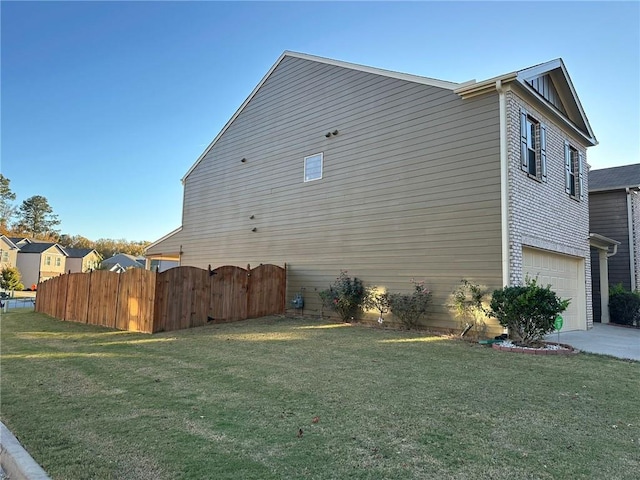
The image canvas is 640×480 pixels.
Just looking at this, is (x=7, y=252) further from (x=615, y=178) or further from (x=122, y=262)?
(x=615, y=178)

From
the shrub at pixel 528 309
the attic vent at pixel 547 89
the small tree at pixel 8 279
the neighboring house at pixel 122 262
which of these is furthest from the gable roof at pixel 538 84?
the neighboring house at pixel 122 262

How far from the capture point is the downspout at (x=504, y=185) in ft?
27.2

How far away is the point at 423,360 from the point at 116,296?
907 centimetres

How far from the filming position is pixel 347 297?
10.8m

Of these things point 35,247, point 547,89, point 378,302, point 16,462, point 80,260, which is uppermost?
point 547,89

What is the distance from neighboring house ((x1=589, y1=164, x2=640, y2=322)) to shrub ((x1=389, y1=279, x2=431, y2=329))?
8.45m

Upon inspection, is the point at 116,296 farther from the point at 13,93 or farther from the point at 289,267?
the point at 13,93

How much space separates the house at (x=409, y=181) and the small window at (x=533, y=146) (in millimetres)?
51

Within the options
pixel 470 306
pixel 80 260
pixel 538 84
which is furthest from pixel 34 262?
pixel 538 84

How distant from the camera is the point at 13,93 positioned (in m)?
12.9

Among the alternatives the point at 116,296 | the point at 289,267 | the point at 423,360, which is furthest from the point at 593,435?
the point at 116,296

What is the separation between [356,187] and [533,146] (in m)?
4.65

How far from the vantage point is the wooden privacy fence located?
33.9 ft

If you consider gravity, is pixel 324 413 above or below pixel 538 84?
below
